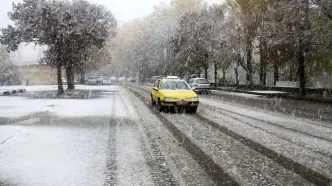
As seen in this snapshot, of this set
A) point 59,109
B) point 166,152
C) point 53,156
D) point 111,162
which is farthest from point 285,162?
point 59,109

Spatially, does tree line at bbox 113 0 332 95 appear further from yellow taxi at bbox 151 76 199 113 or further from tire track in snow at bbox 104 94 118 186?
tire track in snow at bbox 104 94 118 186

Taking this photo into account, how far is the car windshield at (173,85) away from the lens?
781 inches

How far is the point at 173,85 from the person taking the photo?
65.9 ft

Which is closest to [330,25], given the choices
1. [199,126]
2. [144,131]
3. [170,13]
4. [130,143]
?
[199,126]

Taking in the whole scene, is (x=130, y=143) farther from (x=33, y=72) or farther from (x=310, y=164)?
(x=33, y=72)

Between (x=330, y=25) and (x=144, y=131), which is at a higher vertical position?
(x=330, y=25)

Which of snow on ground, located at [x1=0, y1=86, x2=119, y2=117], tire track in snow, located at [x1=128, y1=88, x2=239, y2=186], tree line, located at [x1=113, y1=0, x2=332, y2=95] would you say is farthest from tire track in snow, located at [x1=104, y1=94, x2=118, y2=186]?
tree line, located at [x1=113, y1=0, x2=332, y2=95]

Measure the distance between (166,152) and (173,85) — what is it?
37.2 feet

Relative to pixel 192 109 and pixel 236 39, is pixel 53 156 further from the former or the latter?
pixel 236 39

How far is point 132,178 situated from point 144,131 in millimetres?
5577

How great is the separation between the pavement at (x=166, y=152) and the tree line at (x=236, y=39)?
15.9 metres

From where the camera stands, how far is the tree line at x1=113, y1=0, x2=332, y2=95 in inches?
1141

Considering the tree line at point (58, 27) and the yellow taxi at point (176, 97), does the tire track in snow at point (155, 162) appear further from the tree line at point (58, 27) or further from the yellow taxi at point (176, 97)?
the tree line at point (58, 27)

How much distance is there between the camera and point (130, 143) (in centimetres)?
1009
